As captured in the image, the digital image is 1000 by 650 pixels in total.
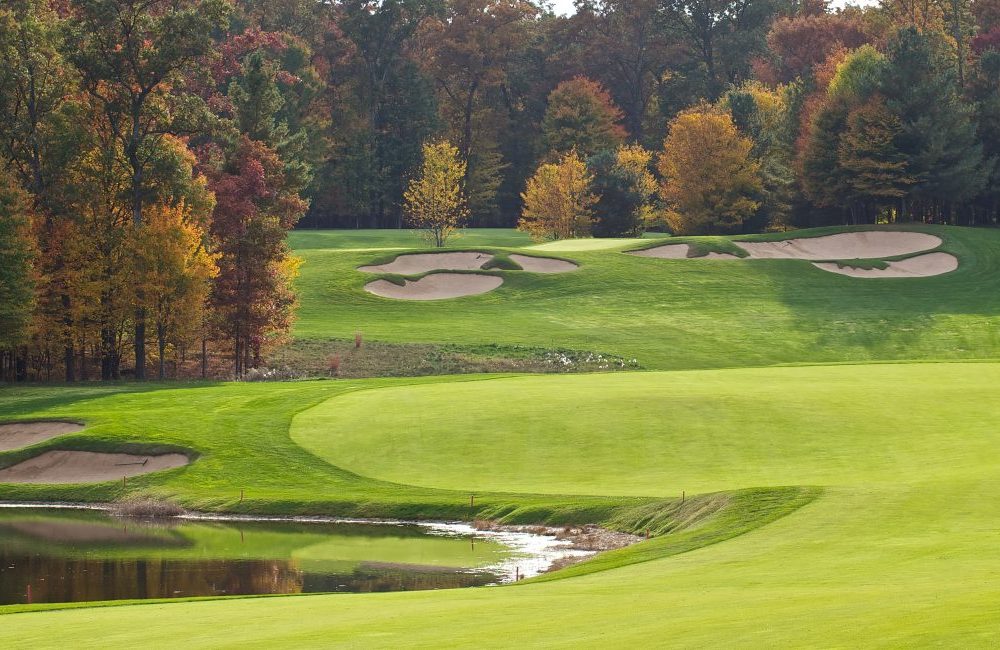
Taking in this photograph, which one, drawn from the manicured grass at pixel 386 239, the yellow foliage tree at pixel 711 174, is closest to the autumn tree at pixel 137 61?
the manicured grass at pixel 386 239

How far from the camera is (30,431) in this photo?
37438 millimetres

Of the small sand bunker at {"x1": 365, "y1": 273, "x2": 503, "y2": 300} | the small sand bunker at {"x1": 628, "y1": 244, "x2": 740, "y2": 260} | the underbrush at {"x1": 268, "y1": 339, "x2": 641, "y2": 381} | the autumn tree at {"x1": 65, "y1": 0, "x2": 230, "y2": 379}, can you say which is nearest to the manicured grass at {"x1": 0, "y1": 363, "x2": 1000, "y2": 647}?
the underbrush at {"x1": 268, "y1": 339, "x2": 641, "y2": 381}

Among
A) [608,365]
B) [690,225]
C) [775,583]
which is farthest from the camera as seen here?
[690,225]

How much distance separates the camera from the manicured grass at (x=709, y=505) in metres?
14.1

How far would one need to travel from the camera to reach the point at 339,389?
4169 centimetres

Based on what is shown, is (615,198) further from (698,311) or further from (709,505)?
(709,505)

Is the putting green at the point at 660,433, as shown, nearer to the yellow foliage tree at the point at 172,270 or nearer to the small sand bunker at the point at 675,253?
the yellow foliage tree at the point at 172,270

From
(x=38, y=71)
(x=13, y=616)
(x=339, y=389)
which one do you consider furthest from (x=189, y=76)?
(x=13, y=616)

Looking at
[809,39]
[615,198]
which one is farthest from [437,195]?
[809,39]

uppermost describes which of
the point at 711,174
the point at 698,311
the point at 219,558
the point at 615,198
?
the point at 711,174

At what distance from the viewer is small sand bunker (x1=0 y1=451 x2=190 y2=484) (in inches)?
1372

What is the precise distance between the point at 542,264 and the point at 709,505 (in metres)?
47.9

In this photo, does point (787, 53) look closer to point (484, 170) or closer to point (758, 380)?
point (484, 170)

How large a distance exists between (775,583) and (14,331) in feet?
110
